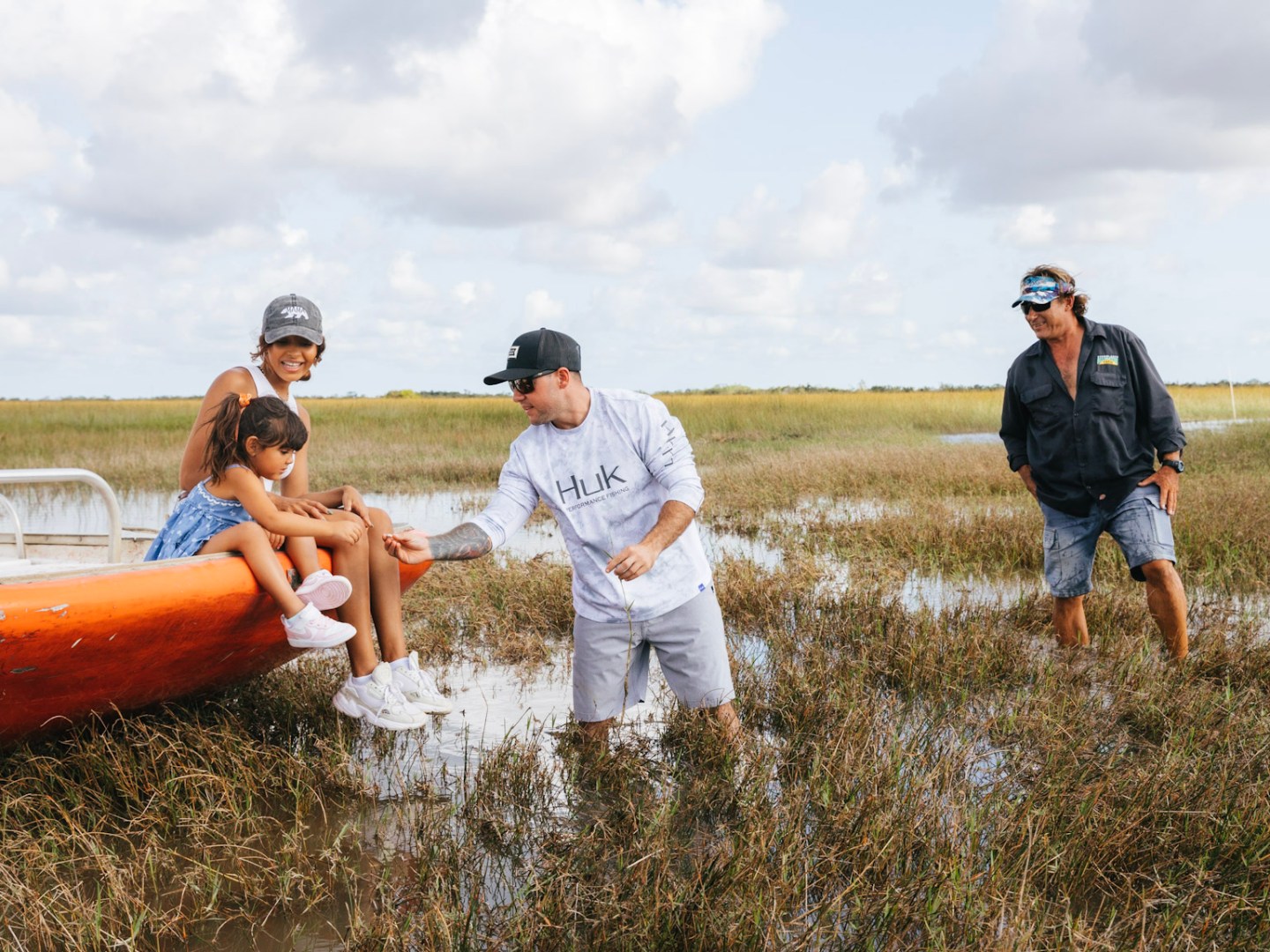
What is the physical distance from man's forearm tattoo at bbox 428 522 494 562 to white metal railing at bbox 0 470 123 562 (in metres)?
1.82

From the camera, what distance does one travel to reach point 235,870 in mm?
2916

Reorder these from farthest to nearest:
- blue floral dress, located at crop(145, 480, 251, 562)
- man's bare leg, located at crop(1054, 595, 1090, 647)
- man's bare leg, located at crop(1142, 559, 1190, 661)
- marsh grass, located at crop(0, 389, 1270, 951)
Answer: man's bare leg, located at crop(1054, 595, 1090, 647) < man's bare leg, located at crop(1142, 559, 1190, 661) < blue floral dress, located at crop(145, 480, 251, 562) < marsh grass, located at crop(0, 389, 1270, 951)

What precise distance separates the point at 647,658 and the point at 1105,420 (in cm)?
235

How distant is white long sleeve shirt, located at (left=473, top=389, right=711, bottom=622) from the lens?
327 cm

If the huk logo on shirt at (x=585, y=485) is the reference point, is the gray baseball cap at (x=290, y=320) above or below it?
above

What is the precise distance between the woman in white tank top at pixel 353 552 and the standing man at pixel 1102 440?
113 inches

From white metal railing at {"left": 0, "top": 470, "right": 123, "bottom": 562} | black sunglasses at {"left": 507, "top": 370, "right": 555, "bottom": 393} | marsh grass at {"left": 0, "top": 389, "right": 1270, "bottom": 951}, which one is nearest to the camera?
marsh grass at {"left": 0, "top": 389, "right": 1270, "bottom": 951}

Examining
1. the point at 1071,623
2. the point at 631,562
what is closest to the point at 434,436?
the point at 1071,623

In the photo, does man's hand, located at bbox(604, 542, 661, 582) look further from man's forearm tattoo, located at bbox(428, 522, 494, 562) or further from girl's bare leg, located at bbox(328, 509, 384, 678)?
girl's bare leg, located at bbox(328, 509, 384, 678)

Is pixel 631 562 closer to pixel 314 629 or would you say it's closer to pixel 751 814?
pixel 751 814

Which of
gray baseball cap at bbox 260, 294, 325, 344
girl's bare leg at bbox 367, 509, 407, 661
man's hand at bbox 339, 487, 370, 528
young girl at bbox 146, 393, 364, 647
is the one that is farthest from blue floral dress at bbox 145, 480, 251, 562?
gray baseball cap at bbox 260, 294, 325, 344

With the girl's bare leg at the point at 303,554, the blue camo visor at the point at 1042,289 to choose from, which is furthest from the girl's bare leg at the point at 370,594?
the blue camo visor at the point at 1042,289

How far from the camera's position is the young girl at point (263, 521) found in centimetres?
345

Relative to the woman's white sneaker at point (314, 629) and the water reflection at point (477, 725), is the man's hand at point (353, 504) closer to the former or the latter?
the woman's white sneaker at point (314, 629)
